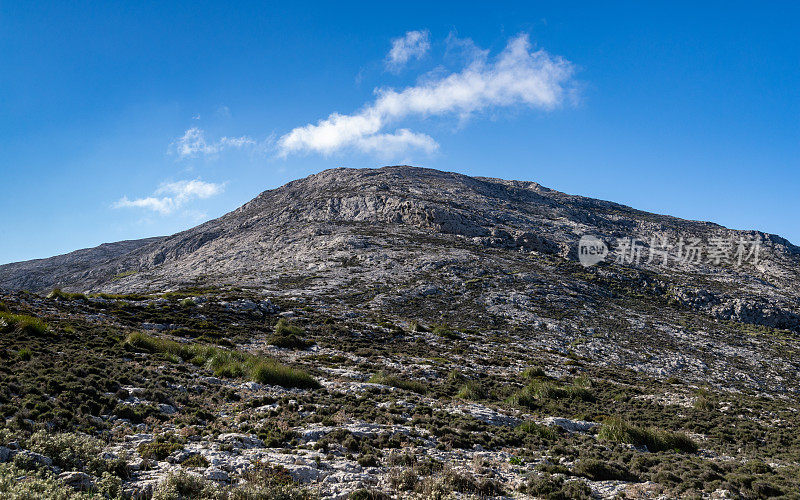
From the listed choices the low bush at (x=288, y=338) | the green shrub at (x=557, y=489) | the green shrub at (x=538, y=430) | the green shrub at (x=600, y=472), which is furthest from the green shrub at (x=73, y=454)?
the low bush at (x=288, y=338)

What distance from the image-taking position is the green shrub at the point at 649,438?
58.6 feet

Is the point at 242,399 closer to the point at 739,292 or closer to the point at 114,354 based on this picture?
the point at 114,354

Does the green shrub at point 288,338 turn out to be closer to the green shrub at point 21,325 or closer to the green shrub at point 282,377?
the green shrub at point 282,377

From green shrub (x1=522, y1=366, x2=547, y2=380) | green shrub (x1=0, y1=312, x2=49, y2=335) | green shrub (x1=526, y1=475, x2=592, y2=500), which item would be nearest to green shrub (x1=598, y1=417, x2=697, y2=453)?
green shrub (x1=526, y1=475, x2=592, y2=500)

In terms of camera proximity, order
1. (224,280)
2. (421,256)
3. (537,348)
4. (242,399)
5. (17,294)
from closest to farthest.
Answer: (242,399) → (17,294) → (537,348) → (224,280) → (421,256)

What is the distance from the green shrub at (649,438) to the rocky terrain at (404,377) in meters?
0.10

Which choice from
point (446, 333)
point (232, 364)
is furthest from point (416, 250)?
point (232, 364)

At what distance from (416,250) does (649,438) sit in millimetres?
67466

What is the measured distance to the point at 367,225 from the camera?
343ft

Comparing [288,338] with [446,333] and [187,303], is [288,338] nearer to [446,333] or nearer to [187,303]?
[187,303]

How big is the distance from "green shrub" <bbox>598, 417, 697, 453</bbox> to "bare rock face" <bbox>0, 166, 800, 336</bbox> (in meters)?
37.3

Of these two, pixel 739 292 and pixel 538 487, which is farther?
pixel 739 292

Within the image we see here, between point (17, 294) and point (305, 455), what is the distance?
41.3m

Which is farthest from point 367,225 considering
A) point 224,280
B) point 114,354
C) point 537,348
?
point 114,354
